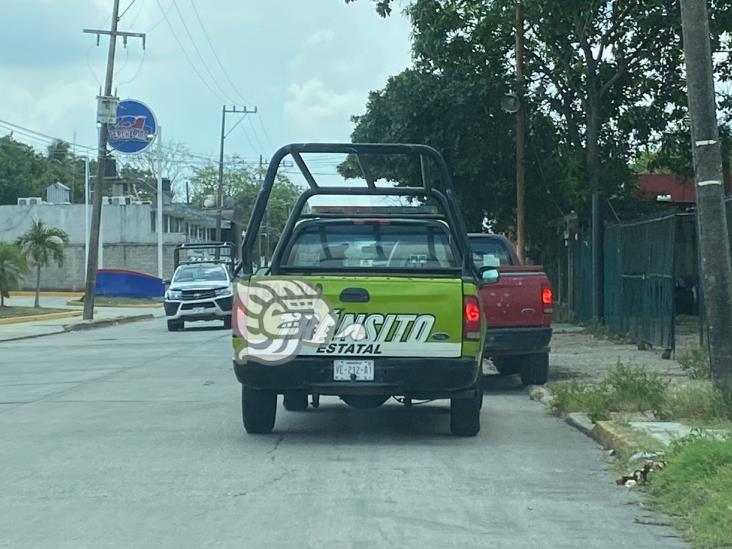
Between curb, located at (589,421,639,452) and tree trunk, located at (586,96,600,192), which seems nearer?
curb, located at (589,421,639,452)

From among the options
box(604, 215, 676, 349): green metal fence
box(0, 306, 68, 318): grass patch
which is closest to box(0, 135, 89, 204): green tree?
box(0, 306, 68, 318): grass patch

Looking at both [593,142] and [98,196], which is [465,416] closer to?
[593,142]

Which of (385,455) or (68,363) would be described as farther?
(68,363)

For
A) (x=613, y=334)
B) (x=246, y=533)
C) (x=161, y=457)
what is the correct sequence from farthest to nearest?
(x=613, y=334)
(x=161, y=457)
(x=246, y=533)

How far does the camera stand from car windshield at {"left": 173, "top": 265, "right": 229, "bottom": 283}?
31.1m

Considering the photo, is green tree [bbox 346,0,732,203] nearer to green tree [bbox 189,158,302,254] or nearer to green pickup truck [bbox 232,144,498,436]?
green pickup truck [bbox 232,144,498,436]

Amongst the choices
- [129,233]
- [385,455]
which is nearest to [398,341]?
[385,455]

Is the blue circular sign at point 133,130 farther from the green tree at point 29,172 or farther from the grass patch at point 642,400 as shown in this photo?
the green tree at point 29,172

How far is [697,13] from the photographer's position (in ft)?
34.3

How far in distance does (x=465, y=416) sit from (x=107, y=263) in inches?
2510

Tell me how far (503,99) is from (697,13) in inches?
619

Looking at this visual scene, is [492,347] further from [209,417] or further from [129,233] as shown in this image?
[129,233]

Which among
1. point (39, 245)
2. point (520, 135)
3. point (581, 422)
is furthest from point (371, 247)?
point (39, 245)

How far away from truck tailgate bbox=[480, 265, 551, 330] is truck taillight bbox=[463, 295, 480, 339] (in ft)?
13.9
